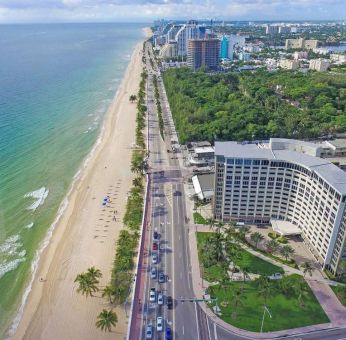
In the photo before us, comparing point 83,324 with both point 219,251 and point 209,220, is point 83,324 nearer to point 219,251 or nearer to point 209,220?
point 219,251

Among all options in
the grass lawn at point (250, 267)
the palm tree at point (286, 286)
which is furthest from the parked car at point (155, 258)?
the palm tree at point (286, 286)

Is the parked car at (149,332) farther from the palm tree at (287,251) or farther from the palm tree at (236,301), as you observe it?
the palm tree at (287,251)

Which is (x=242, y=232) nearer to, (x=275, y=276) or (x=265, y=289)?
(x=275, y=276)

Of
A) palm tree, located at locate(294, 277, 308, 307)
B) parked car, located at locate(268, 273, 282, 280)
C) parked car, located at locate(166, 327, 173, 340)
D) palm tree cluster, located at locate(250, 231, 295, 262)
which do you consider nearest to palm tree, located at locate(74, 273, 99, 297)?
parked car, located at locate(166, 327, 173, 340)

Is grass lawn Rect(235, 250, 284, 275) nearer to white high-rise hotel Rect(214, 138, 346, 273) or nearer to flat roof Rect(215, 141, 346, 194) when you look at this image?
white high-rise hotel Rect(214, 138, 346, 273)

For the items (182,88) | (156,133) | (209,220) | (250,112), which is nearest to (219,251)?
(209,220)

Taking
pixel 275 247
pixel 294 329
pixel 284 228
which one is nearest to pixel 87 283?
pixel 294 329
